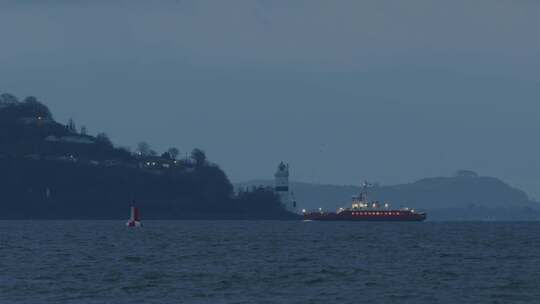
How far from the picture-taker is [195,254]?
137 m

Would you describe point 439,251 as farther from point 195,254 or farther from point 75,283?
point 75,283

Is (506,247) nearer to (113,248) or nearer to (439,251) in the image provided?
(439,251)

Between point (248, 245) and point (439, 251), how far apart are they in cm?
2622

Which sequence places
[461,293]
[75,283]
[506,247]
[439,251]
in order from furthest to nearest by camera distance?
[506,247] < [439,251] < [75,283] < [461,293]

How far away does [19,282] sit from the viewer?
9750 cm

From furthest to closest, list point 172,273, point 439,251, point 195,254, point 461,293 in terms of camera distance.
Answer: point 439,251 < point 195,254 < point 172,273 < point 461,293

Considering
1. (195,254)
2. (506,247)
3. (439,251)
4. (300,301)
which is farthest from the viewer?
(506,247)

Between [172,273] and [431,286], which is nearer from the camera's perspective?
Result: [431,286]

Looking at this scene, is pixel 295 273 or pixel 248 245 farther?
pixel 248 245

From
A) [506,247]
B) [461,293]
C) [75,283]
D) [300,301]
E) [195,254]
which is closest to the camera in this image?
[300,301]

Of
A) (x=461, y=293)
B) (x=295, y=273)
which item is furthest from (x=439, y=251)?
(x=461, y=293)

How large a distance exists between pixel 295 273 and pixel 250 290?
48.9ft

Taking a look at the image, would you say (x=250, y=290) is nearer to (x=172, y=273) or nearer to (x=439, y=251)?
(x=172, y=273)

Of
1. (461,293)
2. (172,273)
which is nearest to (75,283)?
(172,273)
